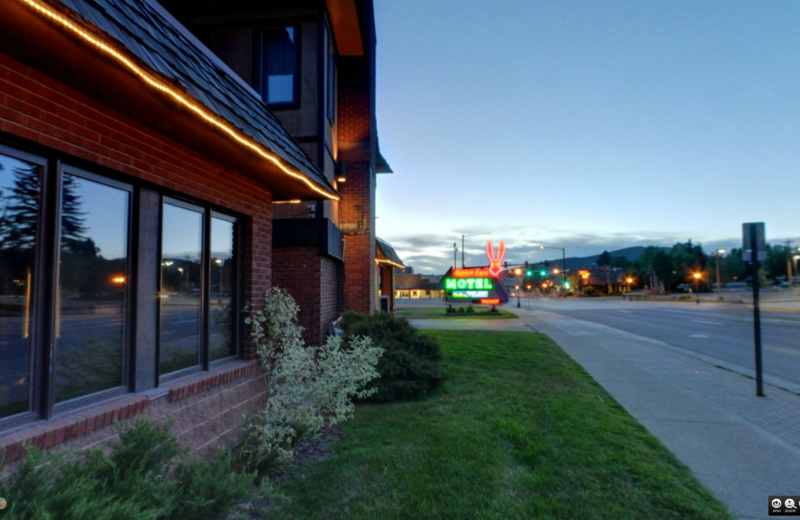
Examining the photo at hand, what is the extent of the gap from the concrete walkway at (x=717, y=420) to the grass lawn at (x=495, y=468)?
272 mm

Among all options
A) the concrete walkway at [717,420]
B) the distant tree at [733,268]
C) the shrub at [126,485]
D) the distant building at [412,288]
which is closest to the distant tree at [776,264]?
the distant tree at [733,268]

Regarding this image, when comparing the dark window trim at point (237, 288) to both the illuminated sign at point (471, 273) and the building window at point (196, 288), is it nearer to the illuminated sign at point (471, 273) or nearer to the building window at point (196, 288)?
the building window at point (196, 288)

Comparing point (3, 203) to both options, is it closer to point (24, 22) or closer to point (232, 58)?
point (24, 22)

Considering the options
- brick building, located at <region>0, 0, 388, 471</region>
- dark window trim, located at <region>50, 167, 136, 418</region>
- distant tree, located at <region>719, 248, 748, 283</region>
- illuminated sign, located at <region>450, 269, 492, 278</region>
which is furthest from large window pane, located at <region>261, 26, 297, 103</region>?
distant tree, located at <region>719, 248, 748, 283</region>

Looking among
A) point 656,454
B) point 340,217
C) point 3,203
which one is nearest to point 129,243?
point 3,203

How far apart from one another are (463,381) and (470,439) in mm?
2820

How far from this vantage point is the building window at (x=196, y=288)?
3.73 metres

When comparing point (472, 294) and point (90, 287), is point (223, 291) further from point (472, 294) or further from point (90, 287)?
point (472, 294)

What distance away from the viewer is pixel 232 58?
25.7 ft

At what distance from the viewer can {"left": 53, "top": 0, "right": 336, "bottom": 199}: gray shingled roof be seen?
2.39 metres

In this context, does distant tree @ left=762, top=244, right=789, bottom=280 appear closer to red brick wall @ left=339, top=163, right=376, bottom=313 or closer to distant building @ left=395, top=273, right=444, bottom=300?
distant building @ left=395, top=273, right=444, bottom=300

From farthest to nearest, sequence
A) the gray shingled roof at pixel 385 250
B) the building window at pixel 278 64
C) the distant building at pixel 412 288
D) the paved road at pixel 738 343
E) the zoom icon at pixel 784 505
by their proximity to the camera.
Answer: the distant building at pixel 412 288, the gray shingled roof at pixel 385 250, the paved road at pixel 738 343, the building window at pixel 278 64, the zoom icon at pixel 784 505

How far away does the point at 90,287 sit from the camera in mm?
2986

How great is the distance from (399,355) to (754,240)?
6160 mm
